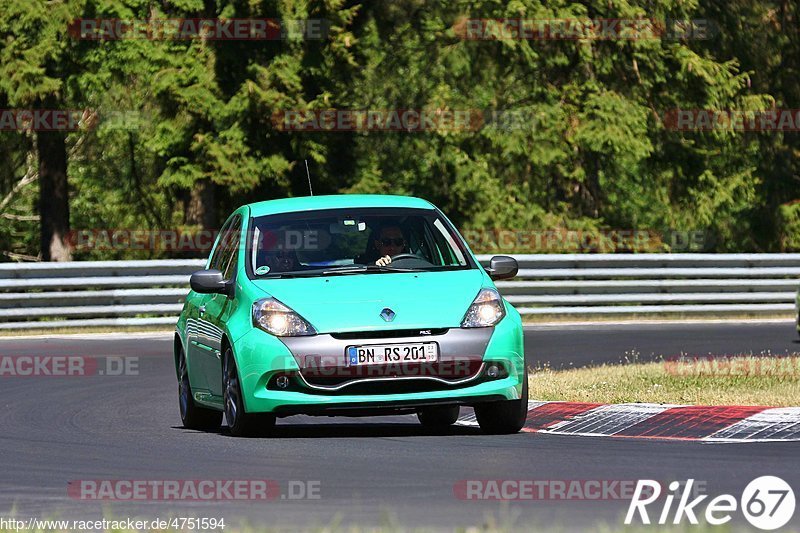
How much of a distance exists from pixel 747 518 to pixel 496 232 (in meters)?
27.9

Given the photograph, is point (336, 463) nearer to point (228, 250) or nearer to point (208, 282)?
point (208, 282)

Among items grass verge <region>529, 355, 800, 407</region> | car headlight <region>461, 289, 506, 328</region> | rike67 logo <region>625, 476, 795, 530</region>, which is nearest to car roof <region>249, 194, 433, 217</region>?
car headlight <region>461, 289, 506, 328</region>

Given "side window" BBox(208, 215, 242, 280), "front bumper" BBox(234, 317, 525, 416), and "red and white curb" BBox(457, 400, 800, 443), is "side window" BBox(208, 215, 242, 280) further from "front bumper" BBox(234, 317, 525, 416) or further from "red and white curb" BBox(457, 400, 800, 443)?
"red and white curb" BBox(457, 400, 800, 443)

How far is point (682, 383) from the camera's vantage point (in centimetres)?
1512

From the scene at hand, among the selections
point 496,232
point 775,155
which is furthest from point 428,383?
point 775,155

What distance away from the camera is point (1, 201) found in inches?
1857

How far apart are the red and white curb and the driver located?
4.85 ft

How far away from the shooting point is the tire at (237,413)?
11648mm

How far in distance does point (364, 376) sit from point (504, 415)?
1.15 m

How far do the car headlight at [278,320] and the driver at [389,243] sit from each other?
1.19m

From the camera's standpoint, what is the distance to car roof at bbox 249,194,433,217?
12.8m

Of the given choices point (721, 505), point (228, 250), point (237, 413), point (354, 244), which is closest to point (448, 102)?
point (228, 250)

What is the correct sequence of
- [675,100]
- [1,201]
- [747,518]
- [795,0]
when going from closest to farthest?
[747,518] < [675,100] < [795,0] < [1,201]

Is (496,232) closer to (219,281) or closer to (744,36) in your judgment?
(744,36)
